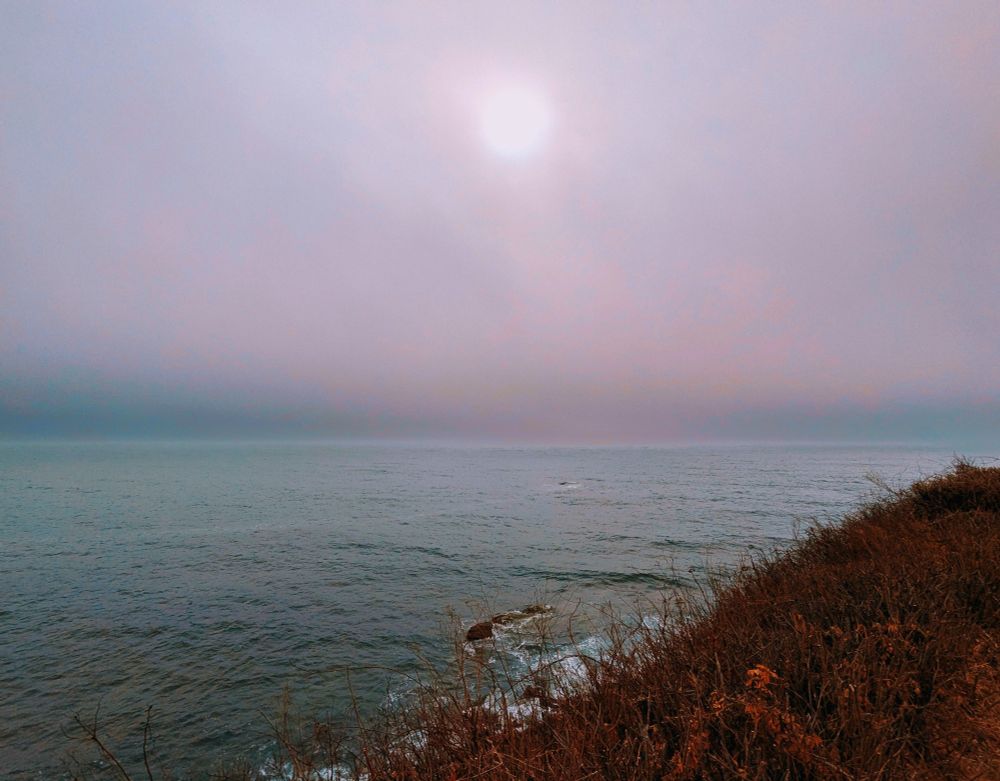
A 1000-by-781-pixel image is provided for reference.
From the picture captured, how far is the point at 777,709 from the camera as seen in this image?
3.42m

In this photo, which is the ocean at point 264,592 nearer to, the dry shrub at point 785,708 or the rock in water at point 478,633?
the rock in water at point 478,633

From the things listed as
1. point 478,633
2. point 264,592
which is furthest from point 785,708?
point 264,592

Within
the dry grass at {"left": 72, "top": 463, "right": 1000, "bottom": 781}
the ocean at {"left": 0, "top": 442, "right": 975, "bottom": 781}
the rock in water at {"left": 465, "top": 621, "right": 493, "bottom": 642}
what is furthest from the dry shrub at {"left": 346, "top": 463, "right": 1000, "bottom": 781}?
the rock in water at {"left": 465, "top": 621, "right": 493, "bottom": 642}

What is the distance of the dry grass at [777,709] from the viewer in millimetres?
3297

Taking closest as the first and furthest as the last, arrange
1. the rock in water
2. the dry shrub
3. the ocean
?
the dry shrub
the ocean
the rock in water

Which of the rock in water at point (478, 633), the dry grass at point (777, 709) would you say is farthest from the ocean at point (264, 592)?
the dry grass at point (777, 709)

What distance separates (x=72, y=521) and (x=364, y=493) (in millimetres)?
23536

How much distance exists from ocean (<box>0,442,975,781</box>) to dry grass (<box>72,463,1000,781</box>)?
150 centimetres

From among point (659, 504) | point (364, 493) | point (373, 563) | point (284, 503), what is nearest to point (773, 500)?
point (659, 504)

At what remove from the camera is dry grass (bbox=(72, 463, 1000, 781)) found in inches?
130

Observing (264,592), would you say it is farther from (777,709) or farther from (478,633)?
(777,709)

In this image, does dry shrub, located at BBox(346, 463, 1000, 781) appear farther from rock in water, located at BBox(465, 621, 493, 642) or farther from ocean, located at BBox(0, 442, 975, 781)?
rock in water, located at BBox(465, 621, 493, 642)

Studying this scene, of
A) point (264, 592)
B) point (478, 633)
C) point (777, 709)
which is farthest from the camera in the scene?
point (264, 592)

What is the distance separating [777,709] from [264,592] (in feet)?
59.7
